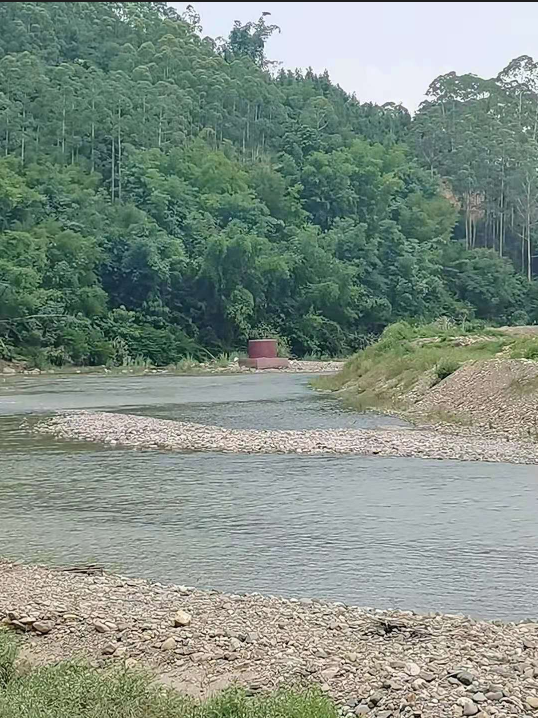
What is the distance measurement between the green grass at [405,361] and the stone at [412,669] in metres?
21.1

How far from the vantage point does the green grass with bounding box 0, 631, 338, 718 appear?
547cm

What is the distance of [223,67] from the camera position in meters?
94.9

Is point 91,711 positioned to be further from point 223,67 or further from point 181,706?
point 223,67

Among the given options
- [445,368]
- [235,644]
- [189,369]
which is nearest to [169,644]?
[235,644]

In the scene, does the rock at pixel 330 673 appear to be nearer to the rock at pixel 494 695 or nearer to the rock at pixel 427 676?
the rock at pixel 427 676

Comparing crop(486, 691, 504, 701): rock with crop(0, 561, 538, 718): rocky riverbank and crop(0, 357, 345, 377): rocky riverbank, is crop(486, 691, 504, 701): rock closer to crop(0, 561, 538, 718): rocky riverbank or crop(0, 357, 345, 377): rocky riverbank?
crop(0, 561, 538, 718): rocky riverbank

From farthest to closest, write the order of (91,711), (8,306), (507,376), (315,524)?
1. (8,306)
2. (507,376)
3. (315,524)
4. (91,711)

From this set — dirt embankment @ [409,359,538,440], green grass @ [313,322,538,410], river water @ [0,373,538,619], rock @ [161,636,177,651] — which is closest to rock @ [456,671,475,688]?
rock @ [161,636,177,651]

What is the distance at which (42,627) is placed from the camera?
7.76m

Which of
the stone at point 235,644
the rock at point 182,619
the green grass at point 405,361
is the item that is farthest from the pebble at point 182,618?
the green grass at point 405,361

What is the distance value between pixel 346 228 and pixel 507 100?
32.7 m

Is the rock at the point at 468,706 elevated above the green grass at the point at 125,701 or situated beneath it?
situated beneath

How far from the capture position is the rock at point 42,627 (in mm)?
7730

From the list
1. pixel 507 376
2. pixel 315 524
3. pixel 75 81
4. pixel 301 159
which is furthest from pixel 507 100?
pixel 315 524
